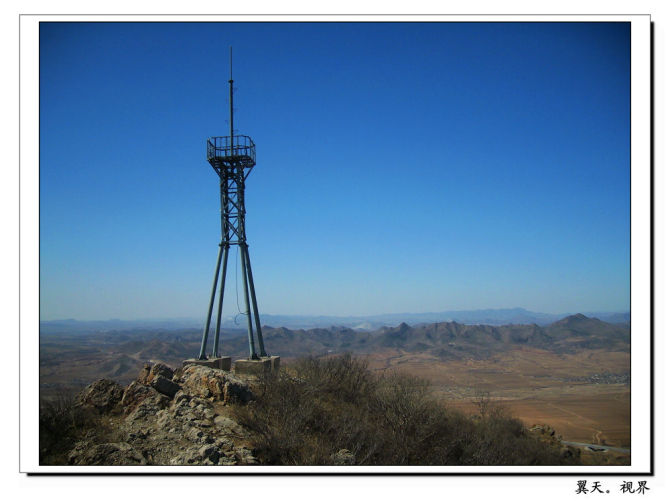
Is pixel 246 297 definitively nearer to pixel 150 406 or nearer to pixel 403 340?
pixel 150 406

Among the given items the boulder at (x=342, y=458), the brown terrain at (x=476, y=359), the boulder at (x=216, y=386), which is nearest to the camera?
the boulder at (x=342, y=458)

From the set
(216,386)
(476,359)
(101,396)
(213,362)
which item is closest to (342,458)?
(216,386)

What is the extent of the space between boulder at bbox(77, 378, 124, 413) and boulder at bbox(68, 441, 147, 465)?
3.85 feet

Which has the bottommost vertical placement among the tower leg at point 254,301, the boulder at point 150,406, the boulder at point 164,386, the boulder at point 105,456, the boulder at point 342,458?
the boulder at point 342,458

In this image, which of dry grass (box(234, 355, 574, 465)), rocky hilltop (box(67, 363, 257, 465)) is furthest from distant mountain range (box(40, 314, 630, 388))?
rocky hilltop (box(67, 363, 257, 465))

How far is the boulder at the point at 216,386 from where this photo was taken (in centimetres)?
1048

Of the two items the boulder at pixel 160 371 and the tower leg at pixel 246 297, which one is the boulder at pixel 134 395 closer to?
the boulder at pixel 160 371

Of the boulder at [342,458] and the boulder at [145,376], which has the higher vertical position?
the boulder at [145,376]

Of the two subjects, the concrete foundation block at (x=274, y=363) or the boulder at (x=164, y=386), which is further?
the concrete foundation block at (x=274, y=363)

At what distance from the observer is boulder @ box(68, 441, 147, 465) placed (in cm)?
828

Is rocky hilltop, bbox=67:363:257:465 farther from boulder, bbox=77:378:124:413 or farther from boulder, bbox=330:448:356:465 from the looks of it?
boulder, bbox=330:448:356:465

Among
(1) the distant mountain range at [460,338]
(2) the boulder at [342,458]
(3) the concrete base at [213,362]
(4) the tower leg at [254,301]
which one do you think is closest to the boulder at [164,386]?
(3) the concrete base at [213,362]

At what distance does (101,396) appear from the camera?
9.83 m
